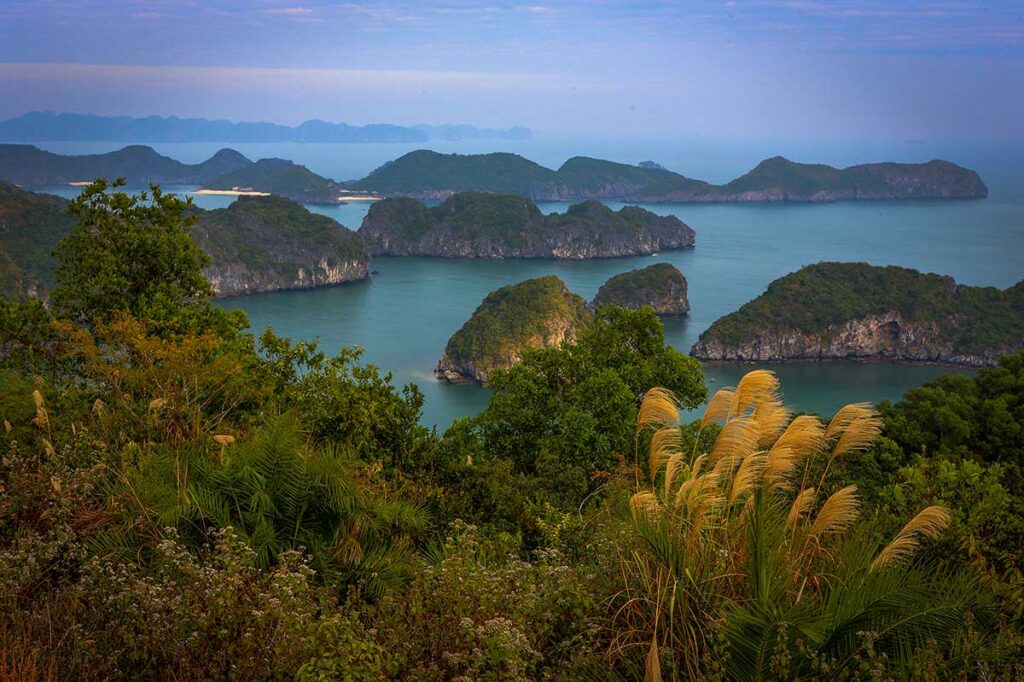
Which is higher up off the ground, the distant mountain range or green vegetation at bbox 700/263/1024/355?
the distant mountain range

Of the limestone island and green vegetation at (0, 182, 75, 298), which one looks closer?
green vegetation at (0, 182, 75, 298)

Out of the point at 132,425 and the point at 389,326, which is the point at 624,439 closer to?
the point at 132,425

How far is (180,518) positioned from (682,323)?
7720cm

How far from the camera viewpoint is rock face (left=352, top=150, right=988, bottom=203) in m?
179

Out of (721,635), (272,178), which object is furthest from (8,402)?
(272,178)

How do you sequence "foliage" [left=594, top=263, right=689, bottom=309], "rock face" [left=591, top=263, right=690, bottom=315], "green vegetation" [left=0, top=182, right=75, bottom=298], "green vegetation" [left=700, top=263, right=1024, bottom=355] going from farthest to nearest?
"foliage" [left=594, top=263, right=689, bottom=309] → "rock face" [left=591, top=263, right=690, bottom=315] → "green vegetation" [left=0, top=182, right=75, bottom=298] → "green vegetation" [left=700, top=263, right=1024, bottom=355]

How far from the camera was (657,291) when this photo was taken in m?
82.9

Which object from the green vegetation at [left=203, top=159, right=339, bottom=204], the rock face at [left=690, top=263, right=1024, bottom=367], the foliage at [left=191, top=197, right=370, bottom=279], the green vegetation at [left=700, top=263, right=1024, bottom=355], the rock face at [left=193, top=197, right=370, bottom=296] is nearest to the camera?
the rock face at [left=690, top=263, right=1024, bottom=367]

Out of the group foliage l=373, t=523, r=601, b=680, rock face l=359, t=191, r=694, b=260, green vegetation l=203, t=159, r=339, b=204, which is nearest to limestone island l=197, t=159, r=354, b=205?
green vegetation l=203, t=159, r=339, b=204

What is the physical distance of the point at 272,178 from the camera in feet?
614

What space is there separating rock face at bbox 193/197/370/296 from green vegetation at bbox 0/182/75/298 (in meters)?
16.1

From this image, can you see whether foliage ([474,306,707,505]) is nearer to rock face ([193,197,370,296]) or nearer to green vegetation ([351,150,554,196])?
rock face ([193,197,370,296])

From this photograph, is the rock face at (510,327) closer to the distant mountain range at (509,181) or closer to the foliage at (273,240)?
the foliage at (273,240)

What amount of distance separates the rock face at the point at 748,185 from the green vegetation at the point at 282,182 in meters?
14.6
